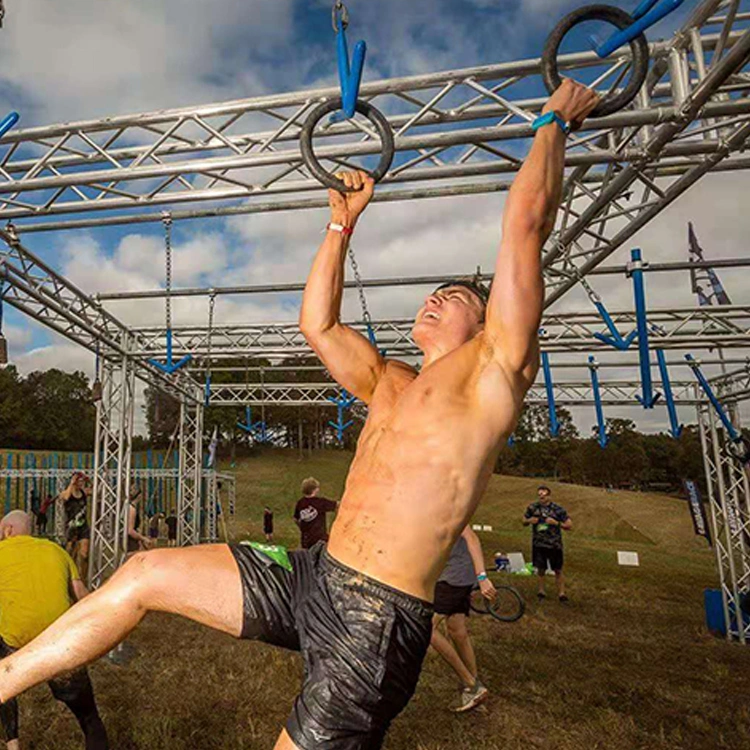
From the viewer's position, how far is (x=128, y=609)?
1.56 metres

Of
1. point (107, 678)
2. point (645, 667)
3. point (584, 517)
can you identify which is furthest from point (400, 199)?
point (584, 517)

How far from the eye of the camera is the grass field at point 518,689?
4.48 m

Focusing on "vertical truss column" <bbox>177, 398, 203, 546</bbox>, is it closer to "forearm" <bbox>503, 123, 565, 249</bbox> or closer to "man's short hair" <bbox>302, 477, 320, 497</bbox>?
"man's short hair" <bbox>302, 477, 320, 497</bbox>

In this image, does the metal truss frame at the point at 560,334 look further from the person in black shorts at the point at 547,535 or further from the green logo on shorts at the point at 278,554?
the green logo on shorts at the point at 278,554

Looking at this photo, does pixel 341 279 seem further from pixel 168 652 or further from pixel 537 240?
pixel 168 652

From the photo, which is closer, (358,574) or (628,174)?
(358,574)

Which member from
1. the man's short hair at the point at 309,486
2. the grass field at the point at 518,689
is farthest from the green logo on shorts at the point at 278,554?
the man's short hair at the point at 309,486

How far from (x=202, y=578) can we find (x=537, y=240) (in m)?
1.34

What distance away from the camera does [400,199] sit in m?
5.89

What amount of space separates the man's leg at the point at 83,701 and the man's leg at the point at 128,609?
89.9 inches

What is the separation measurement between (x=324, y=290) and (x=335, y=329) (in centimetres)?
16

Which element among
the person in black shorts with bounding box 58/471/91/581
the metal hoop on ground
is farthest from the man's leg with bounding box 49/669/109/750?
the person in black shorts with bounding box 58/471/91/581

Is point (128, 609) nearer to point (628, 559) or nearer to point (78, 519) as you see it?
point (78, 519)

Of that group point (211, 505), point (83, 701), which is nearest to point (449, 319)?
point (83, 701)
